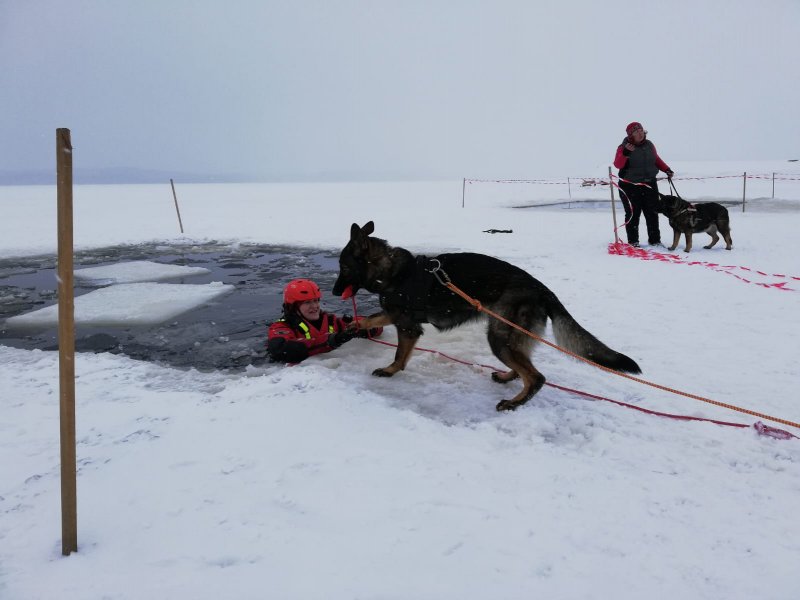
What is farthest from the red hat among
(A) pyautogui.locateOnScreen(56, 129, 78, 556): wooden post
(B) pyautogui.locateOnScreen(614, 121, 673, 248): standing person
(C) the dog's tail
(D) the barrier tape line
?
(A) pyautogui.locateOnScreen(56, 129, 78, 556): wooden post

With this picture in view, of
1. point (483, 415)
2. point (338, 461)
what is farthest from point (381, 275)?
point (338, 461)

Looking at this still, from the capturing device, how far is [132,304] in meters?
6.43

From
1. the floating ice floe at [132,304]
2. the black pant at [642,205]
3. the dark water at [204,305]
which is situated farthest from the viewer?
the black pant at [642,205]

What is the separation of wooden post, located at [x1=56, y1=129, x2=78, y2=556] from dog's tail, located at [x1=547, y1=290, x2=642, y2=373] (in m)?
2.95

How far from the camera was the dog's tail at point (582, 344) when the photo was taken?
3.37m

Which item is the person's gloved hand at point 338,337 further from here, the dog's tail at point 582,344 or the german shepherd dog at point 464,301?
the dog's tail at point 582,344

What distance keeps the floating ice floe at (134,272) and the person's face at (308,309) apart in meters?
4.70

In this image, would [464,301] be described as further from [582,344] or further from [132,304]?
[132,304]

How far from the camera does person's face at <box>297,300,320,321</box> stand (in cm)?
471

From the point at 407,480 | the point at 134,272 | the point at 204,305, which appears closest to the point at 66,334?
the point at 407,480

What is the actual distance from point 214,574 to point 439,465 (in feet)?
3.99

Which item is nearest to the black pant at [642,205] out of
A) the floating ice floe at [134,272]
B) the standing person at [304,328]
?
the standing person at [304,328]

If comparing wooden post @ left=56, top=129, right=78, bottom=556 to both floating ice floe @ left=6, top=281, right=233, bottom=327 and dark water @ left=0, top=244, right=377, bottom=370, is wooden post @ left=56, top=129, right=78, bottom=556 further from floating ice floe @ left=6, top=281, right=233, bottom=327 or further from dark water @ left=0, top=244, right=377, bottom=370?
floating ice floe @ left=6, top=281, right=233, bottom=327

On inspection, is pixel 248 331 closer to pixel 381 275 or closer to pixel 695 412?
pixel 381 275
